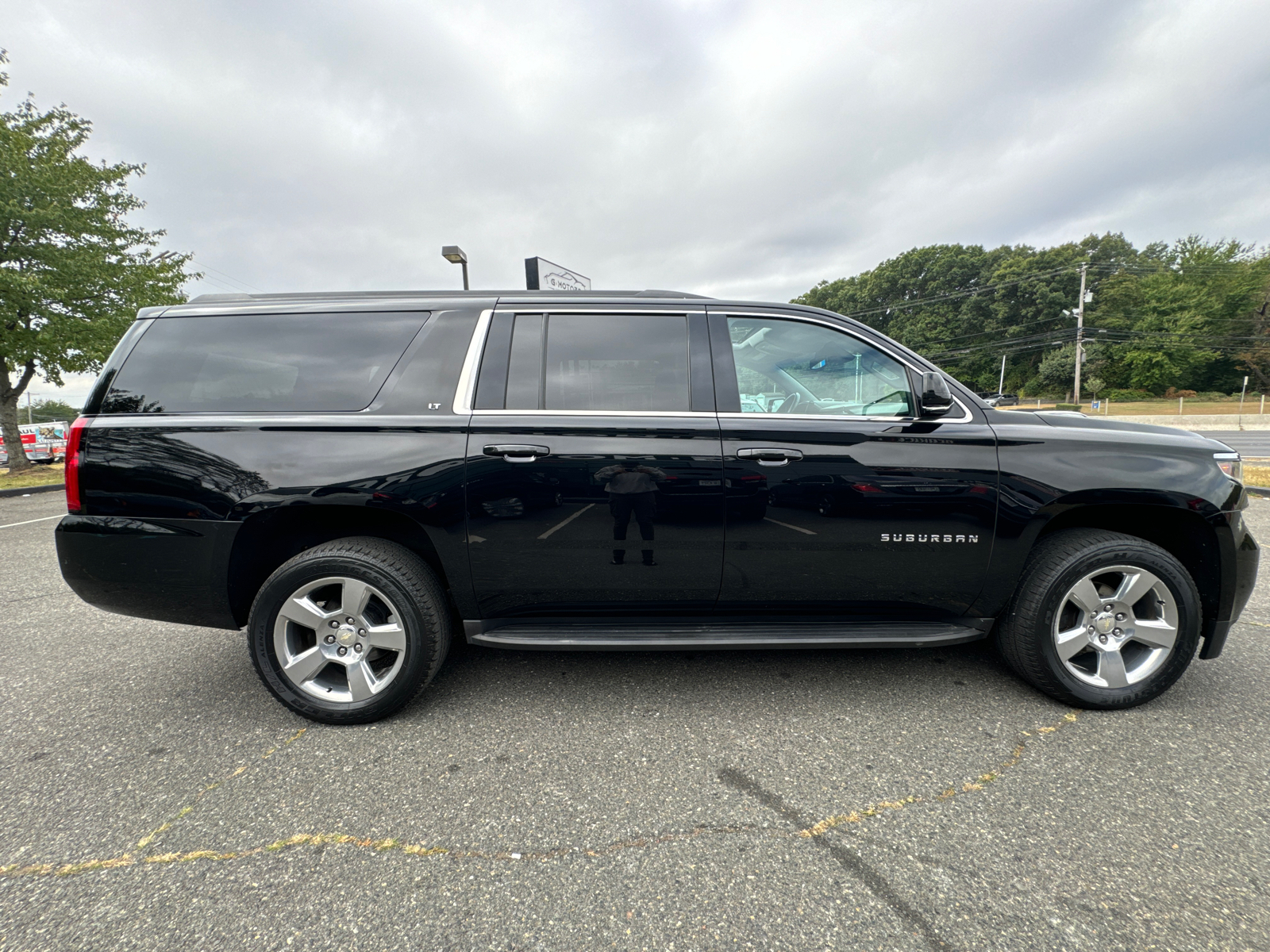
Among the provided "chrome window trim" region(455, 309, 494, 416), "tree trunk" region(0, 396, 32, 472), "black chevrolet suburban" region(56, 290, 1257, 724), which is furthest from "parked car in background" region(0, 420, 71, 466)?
"chrome window trim" region(455, 309, 494, 416)

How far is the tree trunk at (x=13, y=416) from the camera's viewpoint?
40.9 feet

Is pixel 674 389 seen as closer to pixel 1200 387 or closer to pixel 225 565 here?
pixel 225 565

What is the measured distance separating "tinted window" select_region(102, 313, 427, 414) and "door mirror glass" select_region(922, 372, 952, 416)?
2309mm

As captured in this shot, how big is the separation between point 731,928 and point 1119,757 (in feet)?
5.68

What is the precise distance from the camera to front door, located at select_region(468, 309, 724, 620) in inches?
91.1

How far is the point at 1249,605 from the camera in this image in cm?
360

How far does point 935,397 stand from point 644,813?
2.06 meters

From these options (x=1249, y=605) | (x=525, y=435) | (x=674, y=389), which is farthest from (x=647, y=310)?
(x=1249, y=605)

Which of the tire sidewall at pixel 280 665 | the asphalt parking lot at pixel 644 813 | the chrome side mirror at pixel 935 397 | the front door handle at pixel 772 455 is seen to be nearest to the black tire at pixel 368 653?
the tire sidewall at pixel 280 665

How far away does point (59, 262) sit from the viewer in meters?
10.9

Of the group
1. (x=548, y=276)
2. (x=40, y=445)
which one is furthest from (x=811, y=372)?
(x=40, y=445)

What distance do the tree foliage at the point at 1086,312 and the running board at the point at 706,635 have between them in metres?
49.2

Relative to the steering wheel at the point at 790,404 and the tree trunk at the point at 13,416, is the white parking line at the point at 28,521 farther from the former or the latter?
the steering wheel at the point at 790,404

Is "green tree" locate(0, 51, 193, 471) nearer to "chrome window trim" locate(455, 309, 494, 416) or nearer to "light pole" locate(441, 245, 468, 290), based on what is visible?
"light pole" locate(441, 245, 468, 290)
